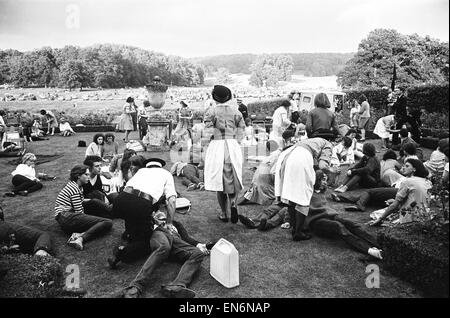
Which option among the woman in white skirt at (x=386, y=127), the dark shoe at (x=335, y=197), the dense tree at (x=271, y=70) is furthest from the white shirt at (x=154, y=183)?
the dense tree at (x=271, y=70)

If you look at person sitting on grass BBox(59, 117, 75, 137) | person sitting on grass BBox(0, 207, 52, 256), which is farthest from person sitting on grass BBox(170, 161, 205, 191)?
person sitting on grass BBox(59, 117, 75, 137)

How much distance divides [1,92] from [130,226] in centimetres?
2054

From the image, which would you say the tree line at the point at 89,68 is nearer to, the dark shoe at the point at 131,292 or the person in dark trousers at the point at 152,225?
the person in dark trousers at the point at 152,225

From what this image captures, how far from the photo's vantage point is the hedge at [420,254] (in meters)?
3.76

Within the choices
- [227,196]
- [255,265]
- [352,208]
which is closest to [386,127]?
[352,208]

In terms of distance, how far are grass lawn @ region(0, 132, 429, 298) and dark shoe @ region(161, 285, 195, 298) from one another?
18 centimetres

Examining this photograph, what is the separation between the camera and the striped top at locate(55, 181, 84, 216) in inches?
217

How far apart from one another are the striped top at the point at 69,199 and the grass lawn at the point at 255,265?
49 centimetres

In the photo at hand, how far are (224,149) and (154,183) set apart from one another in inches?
70.1

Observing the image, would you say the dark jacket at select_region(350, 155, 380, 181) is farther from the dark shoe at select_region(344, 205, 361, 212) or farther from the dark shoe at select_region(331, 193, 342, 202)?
the dark shoe at select_region(344, 205, 361, 212)

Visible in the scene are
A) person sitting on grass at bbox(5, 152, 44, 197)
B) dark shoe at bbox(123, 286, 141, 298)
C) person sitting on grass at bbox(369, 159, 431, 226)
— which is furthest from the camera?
person sitting on grass at bbox(5, 152, 44, 197)

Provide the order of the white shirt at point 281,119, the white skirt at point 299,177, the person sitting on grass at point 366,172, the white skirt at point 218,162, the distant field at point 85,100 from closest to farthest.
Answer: the white skirt at point 299,177 → the white skirt at point 218,162 → the person sitting on grass at point 366,172 → the white shirt at point 281,119 → the distant field at point 85,100

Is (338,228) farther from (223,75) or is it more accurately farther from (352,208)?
(223,75)
